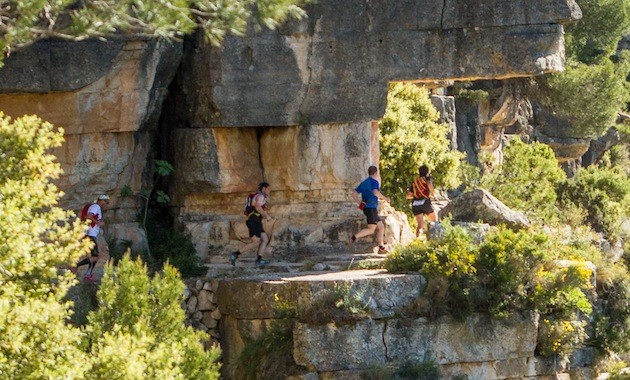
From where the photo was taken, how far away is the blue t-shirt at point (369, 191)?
22.3m

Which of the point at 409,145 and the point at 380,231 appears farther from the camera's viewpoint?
the point at 409,145

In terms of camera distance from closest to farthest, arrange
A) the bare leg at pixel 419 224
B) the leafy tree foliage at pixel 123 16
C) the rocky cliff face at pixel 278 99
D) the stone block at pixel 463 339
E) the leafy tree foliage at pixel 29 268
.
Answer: the leafy tree foliage at pixel 29 268 → the leafy tree foliage at pixel 123 16 → the stone block at pixel 463 339 → the rocky cliff face at pixel 278 99 → the bare leg at pixel 419 224

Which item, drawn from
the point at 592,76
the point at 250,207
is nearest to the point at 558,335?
the point at 250,207

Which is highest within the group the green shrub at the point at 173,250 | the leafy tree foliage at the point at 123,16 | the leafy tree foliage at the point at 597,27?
the leafy tree foliage at the point at 597,27

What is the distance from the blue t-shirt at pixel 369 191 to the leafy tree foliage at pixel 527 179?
14.1ft

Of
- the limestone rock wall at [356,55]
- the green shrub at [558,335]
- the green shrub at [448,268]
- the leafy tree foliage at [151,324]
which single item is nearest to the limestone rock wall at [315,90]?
the limestone rock wall at [356,55]

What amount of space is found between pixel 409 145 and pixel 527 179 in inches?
143

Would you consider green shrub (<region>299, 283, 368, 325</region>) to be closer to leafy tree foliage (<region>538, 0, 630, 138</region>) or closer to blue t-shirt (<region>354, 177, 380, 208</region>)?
blue t-shirt (<region>354, 177, 380, 208</region>)

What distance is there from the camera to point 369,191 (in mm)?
22297

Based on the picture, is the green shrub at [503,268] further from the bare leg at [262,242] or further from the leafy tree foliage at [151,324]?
the leafy tree foliage at [151,324]

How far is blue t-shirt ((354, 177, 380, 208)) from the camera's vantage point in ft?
73.2

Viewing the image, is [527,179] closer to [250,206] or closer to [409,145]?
[409,145]

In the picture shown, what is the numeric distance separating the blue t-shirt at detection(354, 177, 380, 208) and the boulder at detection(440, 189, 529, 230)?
1485mm

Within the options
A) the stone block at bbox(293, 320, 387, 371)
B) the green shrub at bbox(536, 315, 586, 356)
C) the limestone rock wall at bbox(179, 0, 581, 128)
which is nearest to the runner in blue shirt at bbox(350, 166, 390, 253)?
the limestone rock wall at bbox(179, 0, 581, 128)
